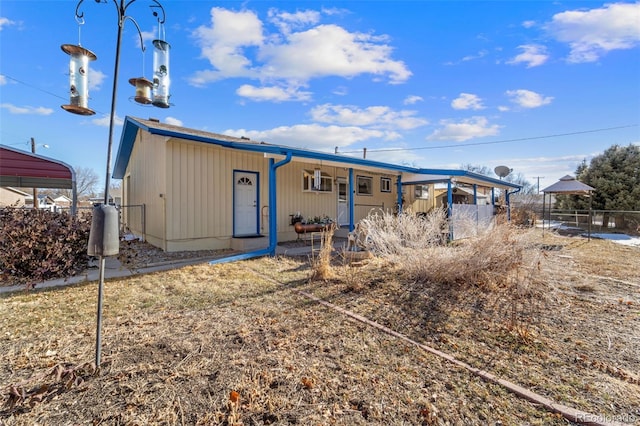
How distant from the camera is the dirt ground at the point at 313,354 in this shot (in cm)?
198

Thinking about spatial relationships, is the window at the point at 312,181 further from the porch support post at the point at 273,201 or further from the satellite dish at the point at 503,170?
the satellite dish at the point at 503,170

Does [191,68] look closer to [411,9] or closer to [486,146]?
[411,9]

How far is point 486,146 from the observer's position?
1030 inches

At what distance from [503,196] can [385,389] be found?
19616 mm

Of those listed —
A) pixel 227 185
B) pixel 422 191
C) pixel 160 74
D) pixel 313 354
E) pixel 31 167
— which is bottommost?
pixel 313 354

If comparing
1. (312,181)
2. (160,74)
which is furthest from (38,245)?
(312,181)

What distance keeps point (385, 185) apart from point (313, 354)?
12.2m

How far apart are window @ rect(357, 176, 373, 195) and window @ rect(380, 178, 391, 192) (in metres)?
0.75

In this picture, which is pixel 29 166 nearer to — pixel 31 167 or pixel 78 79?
pixel 31 167

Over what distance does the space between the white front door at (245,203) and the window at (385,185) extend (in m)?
6.72

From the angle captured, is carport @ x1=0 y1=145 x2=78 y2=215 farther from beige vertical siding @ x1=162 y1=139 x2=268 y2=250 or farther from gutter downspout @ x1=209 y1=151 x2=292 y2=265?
gutter downspout @ x1=209 y1=151 x2=292 y2=265

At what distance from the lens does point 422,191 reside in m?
15.9

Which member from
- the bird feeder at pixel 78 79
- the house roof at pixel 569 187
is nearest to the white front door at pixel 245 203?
the bird feeder at pixel 78 79

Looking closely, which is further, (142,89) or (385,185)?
(385,185)
